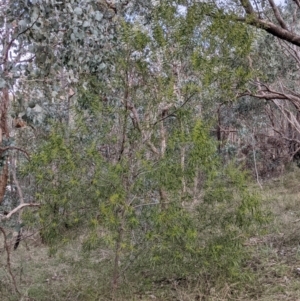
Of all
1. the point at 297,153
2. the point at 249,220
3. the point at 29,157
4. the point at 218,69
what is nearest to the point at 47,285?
the point at 29,157

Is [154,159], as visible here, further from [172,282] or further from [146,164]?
[172,282]

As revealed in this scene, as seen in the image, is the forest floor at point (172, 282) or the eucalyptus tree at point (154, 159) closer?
the eucalyptus tree at point (154, 159)

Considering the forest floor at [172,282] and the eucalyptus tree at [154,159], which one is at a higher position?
the eucalyptus tree at [154,159]

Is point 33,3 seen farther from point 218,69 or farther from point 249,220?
point 249,220

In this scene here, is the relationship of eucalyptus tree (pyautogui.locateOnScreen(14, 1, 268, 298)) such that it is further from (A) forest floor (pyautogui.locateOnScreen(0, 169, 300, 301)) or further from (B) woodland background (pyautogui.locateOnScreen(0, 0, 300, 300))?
(A) forest floor (pyautogui.locateOnScreen(0, 169, 300, 301))

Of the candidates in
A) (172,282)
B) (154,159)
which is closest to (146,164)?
(154,159)

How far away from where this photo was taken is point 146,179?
4.46 metres

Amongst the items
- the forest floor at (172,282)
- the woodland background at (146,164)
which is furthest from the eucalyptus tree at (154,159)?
the forest floor at (172,282)

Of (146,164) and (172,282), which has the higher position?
(146,164)

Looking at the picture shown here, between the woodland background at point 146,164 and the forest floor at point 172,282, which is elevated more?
the woodland background at point 146,164

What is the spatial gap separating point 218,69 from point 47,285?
3078mm

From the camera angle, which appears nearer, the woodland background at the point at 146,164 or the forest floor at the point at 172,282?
the woodland background at the point at 146,164

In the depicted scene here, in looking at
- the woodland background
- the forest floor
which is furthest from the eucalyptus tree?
the forest floor

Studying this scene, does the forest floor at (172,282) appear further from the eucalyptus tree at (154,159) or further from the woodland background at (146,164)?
the eucalyptus tree at (154,159)
